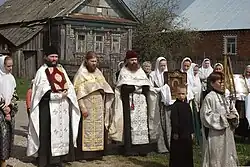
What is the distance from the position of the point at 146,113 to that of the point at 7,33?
25.0 m

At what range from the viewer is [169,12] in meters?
34.3

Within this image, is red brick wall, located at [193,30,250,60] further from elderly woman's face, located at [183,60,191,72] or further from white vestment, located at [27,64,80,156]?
white vestment, located at [27,64,80,156]

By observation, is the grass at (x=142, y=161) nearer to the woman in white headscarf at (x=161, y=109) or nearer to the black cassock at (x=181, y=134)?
the woman in white headscarf at (x=161, y=109)

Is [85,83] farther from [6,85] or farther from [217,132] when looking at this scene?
[217,132]

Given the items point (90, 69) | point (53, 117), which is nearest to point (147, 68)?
point (90, 69)

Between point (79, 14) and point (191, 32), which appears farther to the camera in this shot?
point (191, 32)

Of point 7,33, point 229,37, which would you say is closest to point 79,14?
point 7,33

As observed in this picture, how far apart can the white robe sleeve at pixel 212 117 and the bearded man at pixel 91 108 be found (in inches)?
88.5

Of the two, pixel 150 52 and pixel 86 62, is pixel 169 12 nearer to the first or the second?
pixel 150 52

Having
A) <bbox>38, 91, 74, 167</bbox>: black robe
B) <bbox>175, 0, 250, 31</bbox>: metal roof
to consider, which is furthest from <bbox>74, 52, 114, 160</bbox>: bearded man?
<bbox>175, 0, 250, 31</bbox>: metal roof

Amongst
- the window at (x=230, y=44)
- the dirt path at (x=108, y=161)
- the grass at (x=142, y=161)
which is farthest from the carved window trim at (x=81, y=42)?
the grass at (x=142, y=161)

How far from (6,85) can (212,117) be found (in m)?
3.15

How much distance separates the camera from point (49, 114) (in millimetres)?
7559

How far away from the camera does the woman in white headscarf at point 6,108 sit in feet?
23.4
